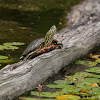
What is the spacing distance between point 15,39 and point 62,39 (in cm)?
167

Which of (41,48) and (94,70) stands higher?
(41,48)

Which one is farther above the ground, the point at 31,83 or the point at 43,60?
the point at 43,60

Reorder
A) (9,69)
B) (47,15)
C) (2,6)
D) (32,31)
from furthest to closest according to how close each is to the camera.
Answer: (2,6)
(47,15)
(32,31)
(9,69)

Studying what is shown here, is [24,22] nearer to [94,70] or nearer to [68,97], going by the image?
[94,70]

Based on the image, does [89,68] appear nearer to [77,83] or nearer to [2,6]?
[77,83]

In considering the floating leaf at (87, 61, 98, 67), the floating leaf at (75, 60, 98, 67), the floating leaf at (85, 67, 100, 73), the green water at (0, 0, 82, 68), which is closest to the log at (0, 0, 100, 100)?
the floating leaf at (75, 60, 98, 67)

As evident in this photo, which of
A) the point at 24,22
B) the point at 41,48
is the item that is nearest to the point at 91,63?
the point at 41,48

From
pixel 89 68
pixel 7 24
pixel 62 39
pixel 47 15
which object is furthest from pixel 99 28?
pixel 47 15

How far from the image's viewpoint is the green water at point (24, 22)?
546cm

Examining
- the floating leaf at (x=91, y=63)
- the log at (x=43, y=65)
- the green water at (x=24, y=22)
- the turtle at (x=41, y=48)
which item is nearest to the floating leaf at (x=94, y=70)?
the floating leaf at (x=91, y=63)

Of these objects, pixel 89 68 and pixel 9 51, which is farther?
pixel 9 51

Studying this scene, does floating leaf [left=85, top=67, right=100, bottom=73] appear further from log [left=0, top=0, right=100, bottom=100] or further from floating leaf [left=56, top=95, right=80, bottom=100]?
floating leaf [left=56, top=95, right=80, bottom=100]

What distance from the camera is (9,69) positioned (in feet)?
9.26

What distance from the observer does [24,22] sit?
7.33 m
